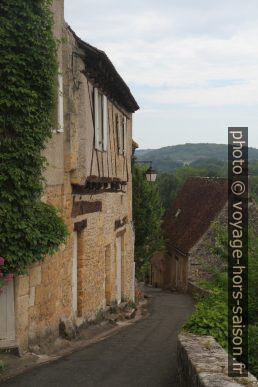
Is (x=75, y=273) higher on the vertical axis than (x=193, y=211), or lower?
lower

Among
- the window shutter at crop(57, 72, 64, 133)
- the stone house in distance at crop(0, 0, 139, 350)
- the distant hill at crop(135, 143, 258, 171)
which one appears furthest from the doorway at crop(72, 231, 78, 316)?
the distant hill at crop(135, 143, 258, 171)

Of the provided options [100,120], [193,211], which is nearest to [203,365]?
[100,120]

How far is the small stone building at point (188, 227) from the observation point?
2566 cm

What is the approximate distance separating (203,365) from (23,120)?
442cm

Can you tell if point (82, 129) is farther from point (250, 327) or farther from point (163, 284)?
point (163, 284)

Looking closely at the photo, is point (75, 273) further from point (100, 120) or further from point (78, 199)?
point (100, 120)

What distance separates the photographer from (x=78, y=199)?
11039mm

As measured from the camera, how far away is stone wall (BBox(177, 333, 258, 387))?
529cm

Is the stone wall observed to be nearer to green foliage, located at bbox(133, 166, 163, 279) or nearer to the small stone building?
green foliage, located at bbox(133, 166, 163, 279)

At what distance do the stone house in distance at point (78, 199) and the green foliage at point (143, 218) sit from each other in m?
8.63

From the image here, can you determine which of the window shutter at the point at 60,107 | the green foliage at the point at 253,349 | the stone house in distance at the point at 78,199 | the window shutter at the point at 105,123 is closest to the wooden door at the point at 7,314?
the stone house in distance at the point at 78,199

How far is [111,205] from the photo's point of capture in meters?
14.4

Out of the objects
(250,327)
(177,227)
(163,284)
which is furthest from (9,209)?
(163,284)

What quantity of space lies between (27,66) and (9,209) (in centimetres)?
215
